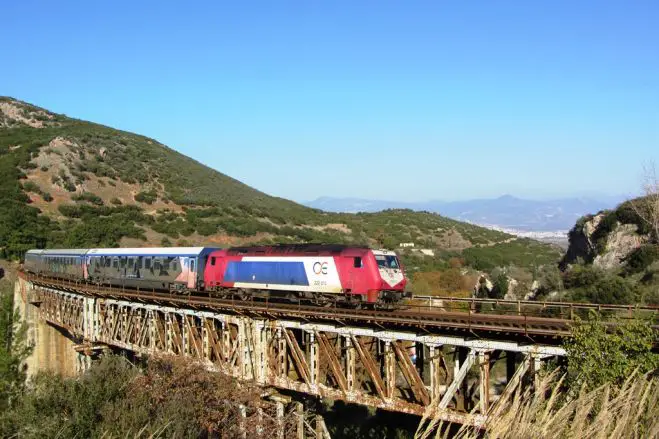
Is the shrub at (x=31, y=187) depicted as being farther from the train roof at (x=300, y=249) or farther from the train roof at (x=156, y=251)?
the train roof at (x=300, y=249)

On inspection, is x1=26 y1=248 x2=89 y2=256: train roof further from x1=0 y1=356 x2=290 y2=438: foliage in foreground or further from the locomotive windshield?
the locomotive windshield

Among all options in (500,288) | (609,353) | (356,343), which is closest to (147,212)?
(500,288)

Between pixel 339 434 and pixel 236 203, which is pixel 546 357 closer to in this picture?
pixel 339 434

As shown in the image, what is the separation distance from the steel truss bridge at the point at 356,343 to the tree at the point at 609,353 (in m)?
0.71

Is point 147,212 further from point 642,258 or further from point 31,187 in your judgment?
point 642,258

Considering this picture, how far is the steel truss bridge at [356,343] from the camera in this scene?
53.7ft

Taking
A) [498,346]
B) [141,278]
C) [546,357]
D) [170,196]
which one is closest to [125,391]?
[498,346]

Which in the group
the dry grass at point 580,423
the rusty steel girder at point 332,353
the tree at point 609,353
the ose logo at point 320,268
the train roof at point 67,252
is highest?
the train roof at point 67,252

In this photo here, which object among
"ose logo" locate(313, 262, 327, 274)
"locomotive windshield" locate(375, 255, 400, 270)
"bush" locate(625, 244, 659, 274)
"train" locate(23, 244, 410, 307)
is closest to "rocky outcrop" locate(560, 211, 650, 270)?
"bush" locate(625, 244, 659, 274)

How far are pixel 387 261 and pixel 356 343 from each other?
6.67 metres

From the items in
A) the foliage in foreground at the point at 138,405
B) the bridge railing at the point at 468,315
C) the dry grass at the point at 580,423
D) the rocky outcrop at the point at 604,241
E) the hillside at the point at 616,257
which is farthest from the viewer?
the rocky outcrop at the point at 604,241

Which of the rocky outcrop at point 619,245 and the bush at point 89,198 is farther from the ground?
the bush at point 89,198

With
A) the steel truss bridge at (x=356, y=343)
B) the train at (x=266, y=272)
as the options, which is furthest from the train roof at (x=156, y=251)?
the steel truss bridge at (x=356, y=343)

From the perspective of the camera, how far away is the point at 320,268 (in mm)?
26219
